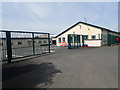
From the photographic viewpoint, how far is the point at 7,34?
6934mm

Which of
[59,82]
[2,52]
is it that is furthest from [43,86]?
[2,52]

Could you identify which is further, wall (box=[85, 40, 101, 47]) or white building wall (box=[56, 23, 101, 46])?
white building wall (box=[56, 23, 101, 46])

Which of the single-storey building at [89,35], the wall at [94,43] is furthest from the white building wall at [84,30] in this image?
the wall at [94,43]

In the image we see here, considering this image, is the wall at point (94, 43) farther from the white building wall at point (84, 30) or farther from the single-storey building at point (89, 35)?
the white building wall at point (84, 30)

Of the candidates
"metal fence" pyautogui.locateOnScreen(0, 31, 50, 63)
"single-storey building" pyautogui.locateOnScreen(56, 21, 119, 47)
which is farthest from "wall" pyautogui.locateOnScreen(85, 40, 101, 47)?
"metal fence" pyautogui.locateOnScreen(0, 31, 50, 63)

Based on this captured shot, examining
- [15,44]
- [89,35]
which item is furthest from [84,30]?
[15,44]

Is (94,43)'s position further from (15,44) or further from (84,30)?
(15,44)

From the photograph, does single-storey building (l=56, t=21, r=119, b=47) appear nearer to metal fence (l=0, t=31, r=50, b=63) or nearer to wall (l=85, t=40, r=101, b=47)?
wall (l=85, t=40, r=101, b=47)

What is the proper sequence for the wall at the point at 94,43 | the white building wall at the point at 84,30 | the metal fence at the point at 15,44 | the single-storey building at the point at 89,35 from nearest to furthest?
the metal fence at the point at 15,44 < the wall at the point at 94,43 < the single-storey building at the point at 89,35 < the white building wall at the point at 84,30

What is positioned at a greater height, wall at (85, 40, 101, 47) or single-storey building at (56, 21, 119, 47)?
single-storey building at (56, 21, 119, 47)

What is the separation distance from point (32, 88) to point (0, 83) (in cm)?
147

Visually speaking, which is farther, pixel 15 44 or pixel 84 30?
pixel 84 30

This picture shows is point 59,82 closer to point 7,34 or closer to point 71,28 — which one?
point 7,34

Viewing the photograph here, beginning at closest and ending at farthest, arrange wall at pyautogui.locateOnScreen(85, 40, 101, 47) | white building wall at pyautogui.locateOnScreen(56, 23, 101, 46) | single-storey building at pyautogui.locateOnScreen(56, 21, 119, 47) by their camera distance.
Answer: wall at pyautogui.locateOnScreen(85, 40, 101, 47), single-storey building at pyautogui.locateOnScreen(56, 21, 119, 47), white building wall at pyautogui.locateOnScreen(56, 23, 101, 46)
